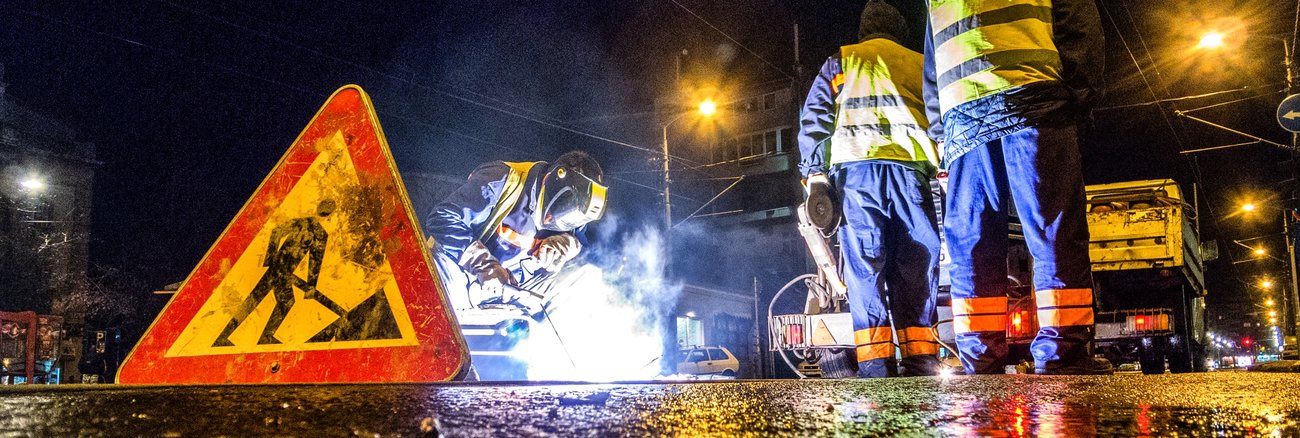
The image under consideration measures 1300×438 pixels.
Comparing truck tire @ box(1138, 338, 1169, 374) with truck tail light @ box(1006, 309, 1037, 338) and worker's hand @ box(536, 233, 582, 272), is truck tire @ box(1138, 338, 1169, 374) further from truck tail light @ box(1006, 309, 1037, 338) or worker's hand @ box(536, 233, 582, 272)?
worker's hand @ box(536, 233, 582, 272)

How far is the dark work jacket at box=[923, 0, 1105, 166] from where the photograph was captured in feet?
11.1

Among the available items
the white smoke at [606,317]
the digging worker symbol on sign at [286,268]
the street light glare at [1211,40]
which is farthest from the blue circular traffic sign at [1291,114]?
the digging worker symbol on sign at [286,268]

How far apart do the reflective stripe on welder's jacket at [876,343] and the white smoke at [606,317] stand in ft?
10.1

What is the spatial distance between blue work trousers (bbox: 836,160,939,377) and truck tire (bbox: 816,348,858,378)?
0.73 meters

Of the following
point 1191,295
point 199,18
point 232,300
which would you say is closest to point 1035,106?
point 232,300

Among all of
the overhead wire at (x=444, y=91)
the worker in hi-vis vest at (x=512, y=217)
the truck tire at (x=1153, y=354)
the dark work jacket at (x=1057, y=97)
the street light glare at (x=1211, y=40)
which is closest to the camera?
the dark work jacket at (x=1057, y=97)

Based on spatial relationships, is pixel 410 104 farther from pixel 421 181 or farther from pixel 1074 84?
pixel 1074 84

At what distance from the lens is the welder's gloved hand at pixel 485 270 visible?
8.12 meters

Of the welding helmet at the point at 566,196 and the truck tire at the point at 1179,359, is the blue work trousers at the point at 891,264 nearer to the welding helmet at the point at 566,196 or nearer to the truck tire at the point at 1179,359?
the welding helmet at the point at 566,196

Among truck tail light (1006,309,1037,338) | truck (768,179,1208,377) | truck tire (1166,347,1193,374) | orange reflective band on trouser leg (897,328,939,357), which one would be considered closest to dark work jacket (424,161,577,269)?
truck (768,179,1208,377)

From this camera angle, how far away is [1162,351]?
364 inches

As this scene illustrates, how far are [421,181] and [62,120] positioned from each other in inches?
652

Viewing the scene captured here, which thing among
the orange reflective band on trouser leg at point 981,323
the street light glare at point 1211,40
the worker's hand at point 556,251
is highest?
the street light glare at point 1211,40

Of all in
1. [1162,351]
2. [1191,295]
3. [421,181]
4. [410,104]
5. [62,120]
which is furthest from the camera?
[62,120]
